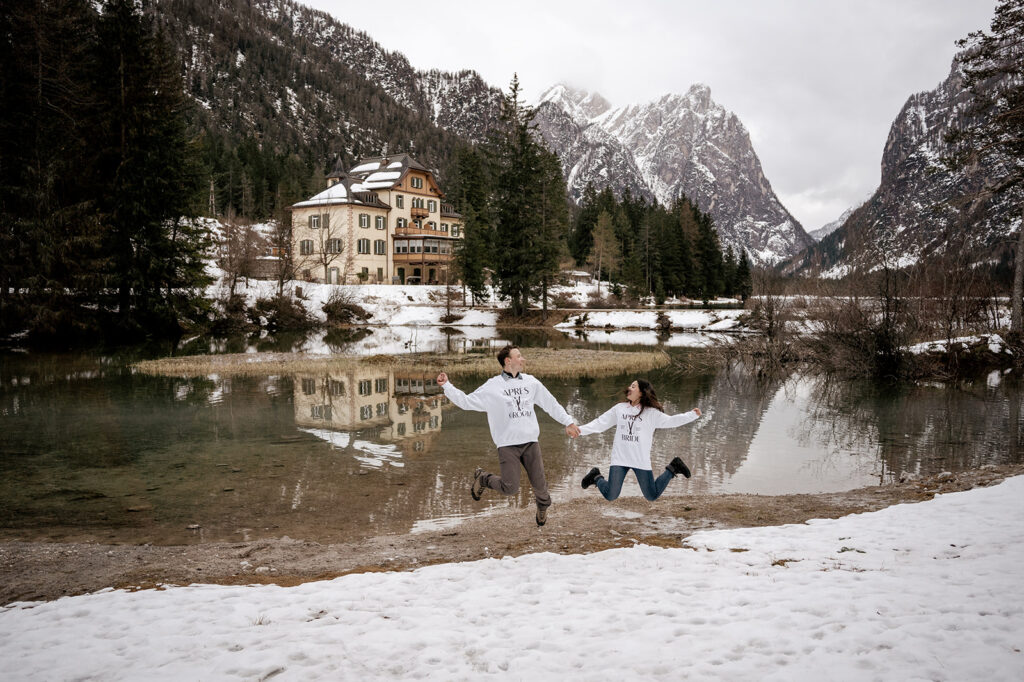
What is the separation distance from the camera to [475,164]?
3098 inches

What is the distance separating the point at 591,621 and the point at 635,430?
307 centimetres

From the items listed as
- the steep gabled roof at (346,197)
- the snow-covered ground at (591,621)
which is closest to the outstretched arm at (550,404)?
the snow-covered ground at (591,621)

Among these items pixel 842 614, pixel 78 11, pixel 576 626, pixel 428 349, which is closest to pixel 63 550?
pixel 576 626

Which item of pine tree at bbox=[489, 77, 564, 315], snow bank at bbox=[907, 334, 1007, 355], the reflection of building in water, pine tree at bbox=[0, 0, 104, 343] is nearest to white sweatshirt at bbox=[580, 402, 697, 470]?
the reflection of building in water

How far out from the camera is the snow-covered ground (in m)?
4.40

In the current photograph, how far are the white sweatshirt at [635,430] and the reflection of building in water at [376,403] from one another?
716 centimetres

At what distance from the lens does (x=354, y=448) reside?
14.1m

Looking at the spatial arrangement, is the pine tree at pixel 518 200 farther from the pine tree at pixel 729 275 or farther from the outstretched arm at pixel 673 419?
the outstretched arm at pixel 673 419

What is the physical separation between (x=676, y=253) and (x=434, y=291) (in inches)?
1267

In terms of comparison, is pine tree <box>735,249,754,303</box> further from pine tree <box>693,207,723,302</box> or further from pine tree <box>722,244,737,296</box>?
pine tree <box>693,207,723,302</box>

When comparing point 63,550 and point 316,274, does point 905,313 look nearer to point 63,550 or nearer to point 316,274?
point 63,550

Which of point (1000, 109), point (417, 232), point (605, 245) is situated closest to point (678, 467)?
point (1000, 109)

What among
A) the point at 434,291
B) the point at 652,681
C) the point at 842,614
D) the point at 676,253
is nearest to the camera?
the point at 652,681

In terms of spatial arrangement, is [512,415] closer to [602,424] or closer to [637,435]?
[602,424]
